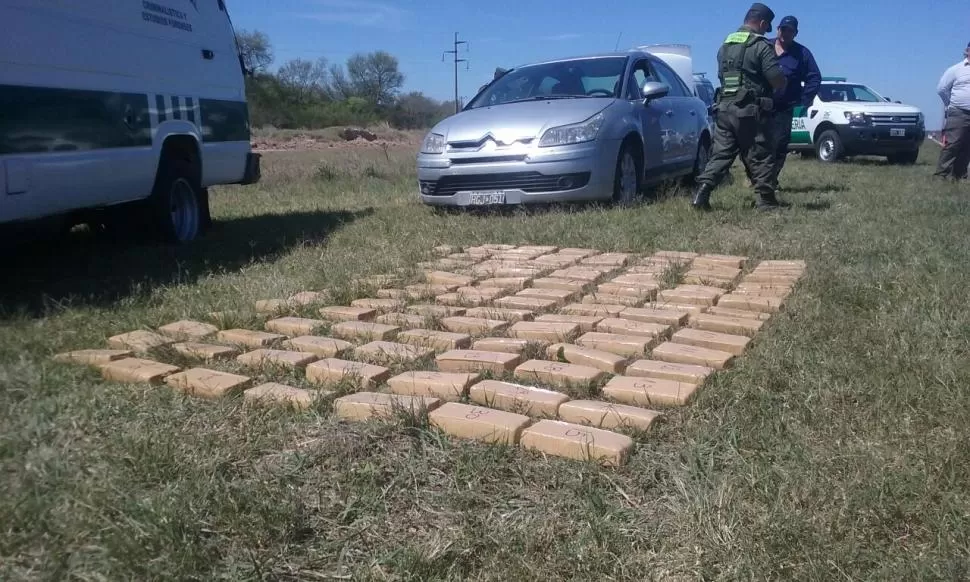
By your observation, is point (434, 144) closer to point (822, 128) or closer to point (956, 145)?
point (956, 145)

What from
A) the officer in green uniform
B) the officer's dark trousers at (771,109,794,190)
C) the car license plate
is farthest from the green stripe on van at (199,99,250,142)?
the officer's dark trousers at (771,109,794,190)

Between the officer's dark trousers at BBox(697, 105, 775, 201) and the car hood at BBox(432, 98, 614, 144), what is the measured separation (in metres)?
1.02

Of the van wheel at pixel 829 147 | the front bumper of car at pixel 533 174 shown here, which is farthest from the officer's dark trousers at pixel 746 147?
the van wheel at pixel 829 147

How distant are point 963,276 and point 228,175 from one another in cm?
548

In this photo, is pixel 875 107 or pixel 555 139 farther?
pixel 875 107

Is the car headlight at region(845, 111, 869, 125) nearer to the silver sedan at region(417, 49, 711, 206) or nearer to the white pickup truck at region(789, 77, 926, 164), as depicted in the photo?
the white pickup truck at region(789, 77, 926, 164)

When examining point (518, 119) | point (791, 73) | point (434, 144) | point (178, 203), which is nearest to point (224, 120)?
point (178, 203)

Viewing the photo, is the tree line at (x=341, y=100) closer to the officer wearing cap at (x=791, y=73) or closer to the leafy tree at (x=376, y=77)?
the leafy tree at (x=376, y=77)

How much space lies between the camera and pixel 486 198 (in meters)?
6.83

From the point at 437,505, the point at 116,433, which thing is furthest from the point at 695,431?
the point at 116,433

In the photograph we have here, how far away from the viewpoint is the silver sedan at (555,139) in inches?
264

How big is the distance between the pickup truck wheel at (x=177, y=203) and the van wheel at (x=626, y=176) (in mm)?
3461

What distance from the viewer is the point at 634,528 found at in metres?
1.93

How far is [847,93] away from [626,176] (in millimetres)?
11239
